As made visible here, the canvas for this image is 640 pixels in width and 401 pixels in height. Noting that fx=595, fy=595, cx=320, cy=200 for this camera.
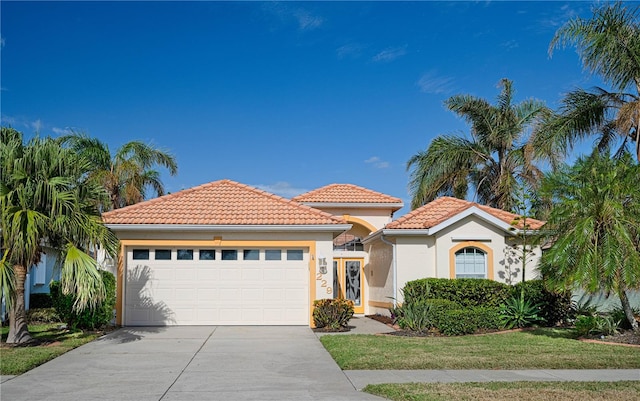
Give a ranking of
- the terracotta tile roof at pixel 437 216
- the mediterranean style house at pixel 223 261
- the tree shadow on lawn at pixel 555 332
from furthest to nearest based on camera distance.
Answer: the terracotta tile roof at pixel 437 216, the mediterranean style house at pixel 223 261, the tree shadow on lawn at pixel 555 332

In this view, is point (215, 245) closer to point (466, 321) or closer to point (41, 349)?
point (41, 349)

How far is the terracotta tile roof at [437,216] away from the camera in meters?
19.0

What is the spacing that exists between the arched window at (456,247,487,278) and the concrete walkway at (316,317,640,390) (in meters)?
8.89

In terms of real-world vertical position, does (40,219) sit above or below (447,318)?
above

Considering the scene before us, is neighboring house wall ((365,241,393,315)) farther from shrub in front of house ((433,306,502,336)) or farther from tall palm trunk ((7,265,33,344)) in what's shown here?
tall palm trunk ((7,265,33,344))

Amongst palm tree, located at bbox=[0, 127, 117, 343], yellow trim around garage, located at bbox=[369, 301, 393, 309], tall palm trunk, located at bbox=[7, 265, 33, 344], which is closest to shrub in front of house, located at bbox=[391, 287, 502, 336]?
yellow trim around garage, located at bbox=[369, 301, 393, 309]

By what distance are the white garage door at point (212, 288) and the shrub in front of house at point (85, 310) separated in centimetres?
114

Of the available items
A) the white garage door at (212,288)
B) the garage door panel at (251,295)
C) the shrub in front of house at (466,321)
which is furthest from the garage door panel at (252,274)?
the shrub in front of house at (466,321)

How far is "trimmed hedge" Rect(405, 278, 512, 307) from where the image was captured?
55.8 feet

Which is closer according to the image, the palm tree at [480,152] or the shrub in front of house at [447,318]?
the shrub in front of house at [447,318]

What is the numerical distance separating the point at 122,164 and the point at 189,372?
16.5 metres

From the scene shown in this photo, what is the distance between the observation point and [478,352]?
11836 millimetres

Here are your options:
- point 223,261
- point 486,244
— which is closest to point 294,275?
point 223,261

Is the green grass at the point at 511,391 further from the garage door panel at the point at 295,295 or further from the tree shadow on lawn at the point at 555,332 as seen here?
the garage door panel at the point at 295,295
